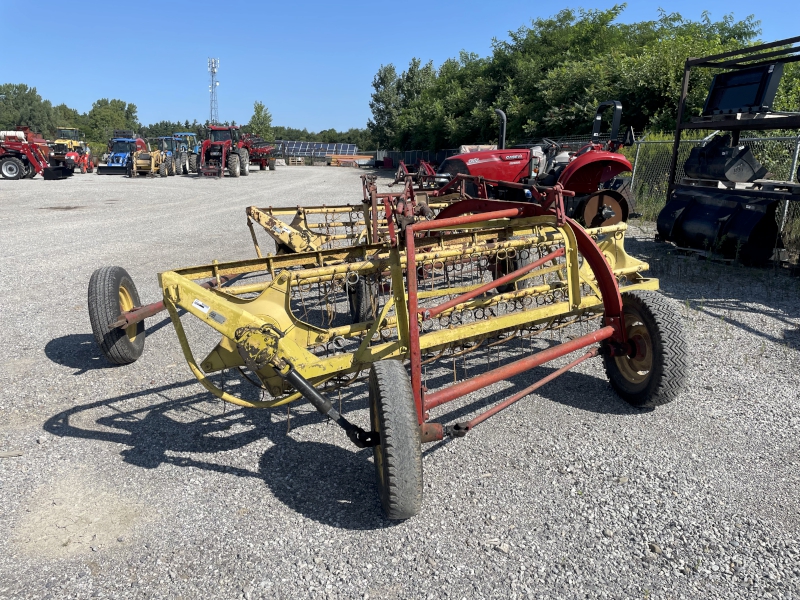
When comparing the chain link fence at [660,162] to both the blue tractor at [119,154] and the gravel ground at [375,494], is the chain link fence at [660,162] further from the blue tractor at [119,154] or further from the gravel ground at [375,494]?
the blue tractor at [119,154]

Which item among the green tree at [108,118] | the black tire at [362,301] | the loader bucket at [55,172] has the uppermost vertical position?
the green tree at [108,118]

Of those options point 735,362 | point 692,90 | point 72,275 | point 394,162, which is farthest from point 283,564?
point 394,162

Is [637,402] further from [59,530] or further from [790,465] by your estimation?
[59,530]

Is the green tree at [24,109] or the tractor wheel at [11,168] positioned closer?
the tractor wheel at [11,168]

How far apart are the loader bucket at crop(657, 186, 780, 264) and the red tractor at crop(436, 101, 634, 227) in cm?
94

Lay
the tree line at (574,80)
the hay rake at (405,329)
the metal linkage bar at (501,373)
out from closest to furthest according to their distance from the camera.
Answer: the hay rake at (405,329)
the metal linkage bar at (501,373)
the tree line at (574,80)

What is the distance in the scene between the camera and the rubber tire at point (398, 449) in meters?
2.38

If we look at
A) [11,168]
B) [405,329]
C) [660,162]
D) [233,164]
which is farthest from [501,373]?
[11,168]

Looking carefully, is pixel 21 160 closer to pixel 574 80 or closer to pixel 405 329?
pixel 574 80

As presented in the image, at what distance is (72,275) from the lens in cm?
729

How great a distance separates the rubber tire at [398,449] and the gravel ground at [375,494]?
0.19 meters

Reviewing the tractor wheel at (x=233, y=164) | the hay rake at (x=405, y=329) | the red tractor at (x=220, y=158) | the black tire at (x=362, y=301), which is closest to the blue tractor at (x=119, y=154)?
the red tractor at (x=220, y=158)

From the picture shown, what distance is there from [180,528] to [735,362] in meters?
4.10

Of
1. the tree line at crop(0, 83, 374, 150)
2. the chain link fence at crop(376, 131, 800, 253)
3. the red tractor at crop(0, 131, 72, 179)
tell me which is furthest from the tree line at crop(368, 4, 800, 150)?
the tree line at crop(0, 83, 374, 150)
